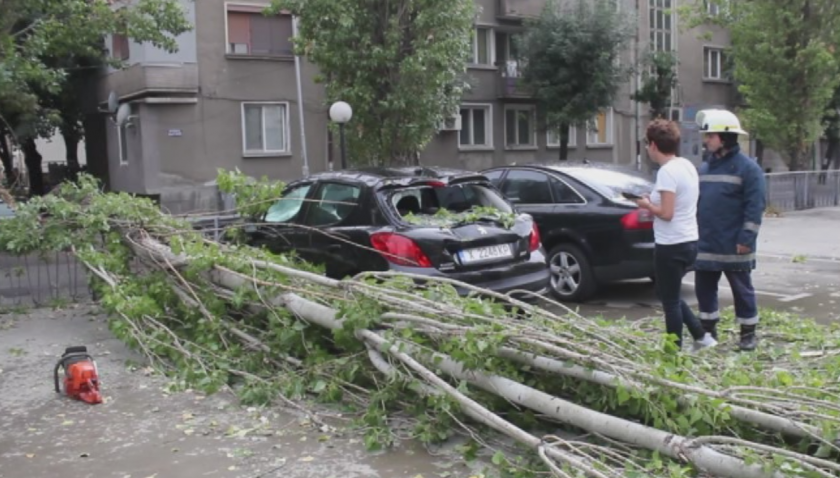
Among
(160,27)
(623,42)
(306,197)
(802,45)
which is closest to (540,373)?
(306,197)

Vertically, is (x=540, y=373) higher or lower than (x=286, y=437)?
higher

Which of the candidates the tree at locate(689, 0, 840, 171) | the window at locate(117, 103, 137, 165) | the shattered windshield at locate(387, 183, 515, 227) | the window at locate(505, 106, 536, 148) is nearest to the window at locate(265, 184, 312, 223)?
the shattered windshield at locate(387, 183, 515, 227)

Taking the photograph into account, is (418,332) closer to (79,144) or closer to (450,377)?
(450,377)

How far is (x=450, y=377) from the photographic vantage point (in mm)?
4844

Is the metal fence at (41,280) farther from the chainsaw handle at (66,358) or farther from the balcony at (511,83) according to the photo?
the balcony at (511,83)

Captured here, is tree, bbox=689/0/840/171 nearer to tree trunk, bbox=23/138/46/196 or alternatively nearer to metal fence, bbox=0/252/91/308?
metal fence, bbox=0/252/91/308

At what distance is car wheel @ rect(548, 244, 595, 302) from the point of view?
30.6ft

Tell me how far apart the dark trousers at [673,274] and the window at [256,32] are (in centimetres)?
1879

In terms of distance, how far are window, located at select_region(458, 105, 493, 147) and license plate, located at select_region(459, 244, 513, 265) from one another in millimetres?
20743

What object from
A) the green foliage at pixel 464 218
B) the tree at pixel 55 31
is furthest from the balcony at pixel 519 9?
the green foliage at pixel 464 218

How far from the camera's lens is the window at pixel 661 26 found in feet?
107

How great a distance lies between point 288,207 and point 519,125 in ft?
72.2

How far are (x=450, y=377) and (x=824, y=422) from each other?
197cm

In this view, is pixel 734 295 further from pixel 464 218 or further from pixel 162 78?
pixel 162 78
